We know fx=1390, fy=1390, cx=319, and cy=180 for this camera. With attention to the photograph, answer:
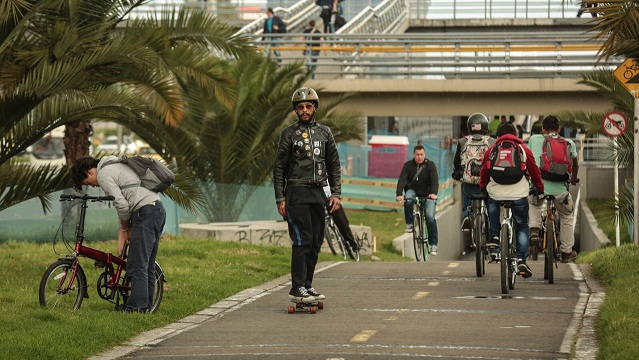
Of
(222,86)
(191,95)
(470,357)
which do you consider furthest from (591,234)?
(470,357)

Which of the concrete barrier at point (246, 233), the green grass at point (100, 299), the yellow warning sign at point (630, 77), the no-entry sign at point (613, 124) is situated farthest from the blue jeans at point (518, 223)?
the no-entry sign at point (613, 124)

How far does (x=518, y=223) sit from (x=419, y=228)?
26.0ft

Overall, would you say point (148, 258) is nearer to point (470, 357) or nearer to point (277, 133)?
point (470, 357)

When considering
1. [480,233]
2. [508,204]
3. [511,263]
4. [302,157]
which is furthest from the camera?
[480,233]

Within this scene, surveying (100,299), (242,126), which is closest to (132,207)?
(100,299)

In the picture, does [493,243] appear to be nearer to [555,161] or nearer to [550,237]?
[550,237]

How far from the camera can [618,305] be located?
10852 mm

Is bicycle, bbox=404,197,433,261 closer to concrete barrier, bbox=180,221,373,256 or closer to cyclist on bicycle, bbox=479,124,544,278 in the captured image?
concrete barrier, bbox=180,221,373,256

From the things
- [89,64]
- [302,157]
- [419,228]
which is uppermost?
[89,64]

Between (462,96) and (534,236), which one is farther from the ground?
(462,96)

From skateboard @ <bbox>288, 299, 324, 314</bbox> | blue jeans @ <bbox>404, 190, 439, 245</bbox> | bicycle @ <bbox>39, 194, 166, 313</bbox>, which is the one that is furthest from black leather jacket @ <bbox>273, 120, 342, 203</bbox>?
blue jeans @ <bbox>404, 190, 439, 245</bbox>

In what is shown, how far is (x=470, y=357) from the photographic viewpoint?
29.9ft

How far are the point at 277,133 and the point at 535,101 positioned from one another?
36.4 feet

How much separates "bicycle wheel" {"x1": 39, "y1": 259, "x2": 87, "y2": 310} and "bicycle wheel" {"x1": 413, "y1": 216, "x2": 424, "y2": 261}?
10.6 metres
